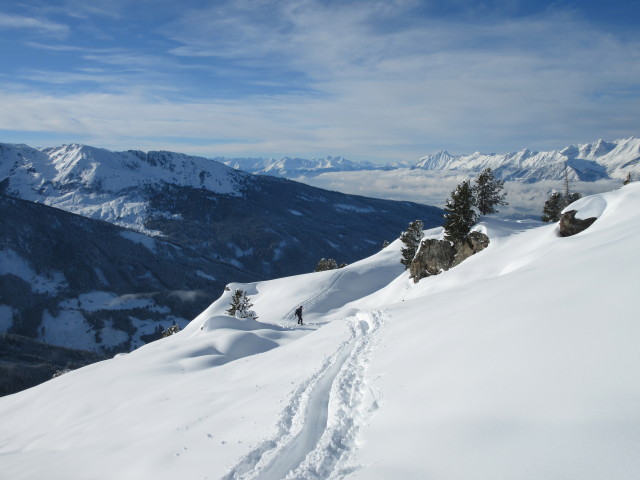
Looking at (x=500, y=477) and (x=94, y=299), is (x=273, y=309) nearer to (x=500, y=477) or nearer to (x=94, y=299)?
(x=500, y=477)

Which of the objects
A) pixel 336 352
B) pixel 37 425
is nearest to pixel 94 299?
pixel 37 425

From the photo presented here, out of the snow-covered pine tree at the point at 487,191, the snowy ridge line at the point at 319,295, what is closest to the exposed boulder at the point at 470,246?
the snow-covered pine tree at the point at 487,191

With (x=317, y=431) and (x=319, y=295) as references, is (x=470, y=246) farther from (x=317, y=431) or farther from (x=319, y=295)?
(x=317, y=431)

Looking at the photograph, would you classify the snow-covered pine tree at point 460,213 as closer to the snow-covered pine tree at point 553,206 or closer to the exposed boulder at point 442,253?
the exposed boulder at point 442,253

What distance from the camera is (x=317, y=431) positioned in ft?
32.9

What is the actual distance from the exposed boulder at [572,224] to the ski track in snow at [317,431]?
20.0 metres

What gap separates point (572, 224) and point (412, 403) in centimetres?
2337

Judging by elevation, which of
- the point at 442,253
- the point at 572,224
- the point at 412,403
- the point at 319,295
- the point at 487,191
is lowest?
the point at 319,295

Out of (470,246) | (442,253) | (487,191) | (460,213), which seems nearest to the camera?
(470,246)

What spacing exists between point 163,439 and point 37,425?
13.2 metres

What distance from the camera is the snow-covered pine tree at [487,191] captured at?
154 feet

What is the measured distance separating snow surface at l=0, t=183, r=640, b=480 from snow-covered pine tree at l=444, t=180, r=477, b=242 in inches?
609

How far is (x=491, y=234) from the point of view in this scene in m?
35.3

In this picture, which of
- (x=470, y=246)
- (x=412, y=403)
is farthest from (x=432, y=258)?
(x=412, y=403)
